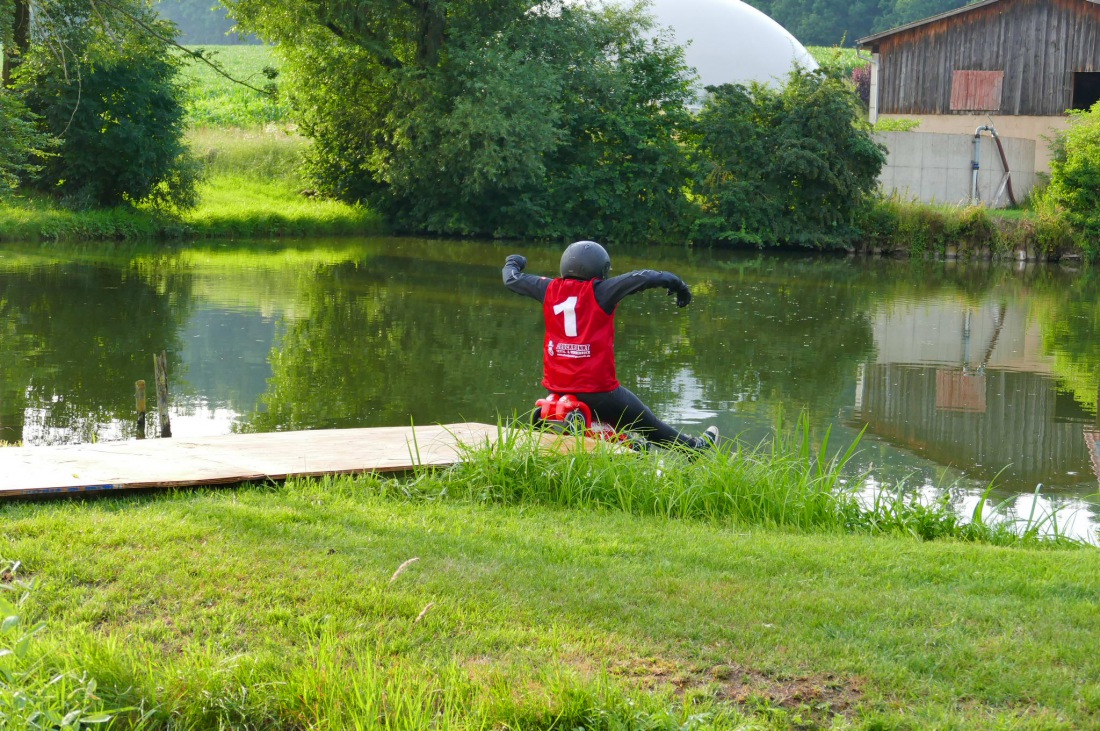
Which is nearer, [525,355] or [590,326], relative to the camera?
[590,326]

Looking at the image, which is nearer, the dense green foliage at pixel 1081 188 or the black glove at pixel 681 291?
the black glove at pixel 681 291

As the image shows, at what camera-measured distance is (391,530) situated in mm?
5301

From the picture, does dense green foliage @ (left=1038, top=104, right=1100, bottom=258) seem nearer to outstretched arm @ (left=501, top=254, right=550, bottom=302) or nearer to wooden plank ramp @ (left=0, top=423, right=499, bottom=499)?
outstretched arm @ (left=501, top=254, right=550, bottom=302)

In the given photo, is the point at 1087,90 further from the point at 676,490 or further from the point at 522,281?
the point at 676,490

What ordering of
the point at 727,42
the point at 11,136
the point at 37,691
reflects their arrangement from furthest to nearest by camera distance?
the point at 727,42
the point at 11,136
the point at 37,691

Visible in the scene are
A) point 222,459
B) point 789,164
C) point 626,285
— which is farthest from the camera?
point 789,164

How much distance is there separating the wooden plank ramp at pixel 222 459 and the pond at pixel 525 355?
3.28 m

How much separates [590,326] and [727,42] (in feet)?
114

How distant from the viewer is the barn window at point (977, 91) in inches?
1486

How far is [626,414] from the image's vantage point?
8.00m

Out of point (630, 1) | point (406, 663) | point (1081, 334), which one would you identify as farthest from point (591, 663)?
point (630, 1)

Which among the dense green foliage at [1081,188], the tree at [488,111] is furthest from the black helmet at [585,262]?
the dense green foliage at [1081,188]

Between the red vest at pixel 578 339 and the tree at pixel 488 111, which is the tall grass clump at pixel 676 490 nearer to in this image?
the red vest at pixel 578 339

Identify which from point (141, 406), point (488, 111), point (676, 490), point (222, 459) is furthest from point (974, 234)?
point (222, 459)
